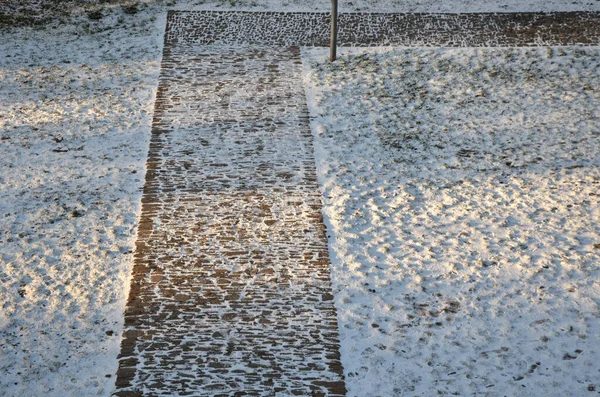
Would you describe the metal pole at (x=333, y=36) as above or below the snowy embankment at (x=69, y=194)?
above

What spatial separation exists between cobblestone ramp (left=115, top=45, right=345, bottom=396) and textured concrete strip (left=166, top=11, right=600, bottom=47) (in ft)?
5.44

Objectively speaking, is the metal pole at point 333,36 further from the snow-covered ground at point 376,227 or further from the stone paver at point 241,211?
the stone paver at point 241,211

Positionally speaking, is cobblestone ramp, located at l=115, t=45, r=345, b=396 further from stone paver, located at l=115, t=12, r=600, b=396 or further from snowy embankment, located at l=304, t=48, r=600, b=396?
snowy embankment, located at l=304, t=48, r=600, b=396

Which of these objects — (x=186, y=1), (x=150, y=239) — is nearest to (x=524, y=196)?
(x=150, y=239)

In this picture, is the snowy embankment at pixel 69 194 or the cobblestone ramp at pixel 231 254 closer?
the cobblestone ramp at pixel 231 254

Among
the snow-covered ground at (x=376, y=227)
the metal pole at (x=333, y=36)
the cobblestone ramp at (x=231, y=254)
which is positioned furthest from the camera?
the metal pole at (x=333, y=36)

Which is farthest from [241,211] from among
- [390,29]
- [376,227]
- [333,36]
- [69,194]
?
[390,29]

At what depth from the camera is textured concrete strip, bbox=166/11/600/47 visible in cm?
1162

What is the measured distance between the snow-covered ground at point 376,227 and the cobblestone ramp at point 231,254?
0.68ft

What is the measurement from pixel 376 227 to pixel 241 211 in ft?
4.93

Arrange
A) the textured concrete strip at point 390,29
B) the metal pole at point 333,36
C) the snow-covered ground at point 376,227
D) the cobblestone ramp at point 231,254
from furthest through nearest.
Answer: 1. the textured concrete strip at point 390,29
2. the metal pole at point 333,36
3. the snow-covered ground at point 376,227
4. the cobblestone ramp at point 231,254

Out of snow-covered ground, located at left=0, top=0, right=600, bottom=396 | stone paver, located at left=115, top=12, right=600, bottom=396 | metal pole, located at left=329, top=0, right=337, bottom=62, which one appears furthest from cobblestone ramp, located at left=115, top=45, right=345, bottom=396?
metal pole, located at left=329, top=0, right=337, bottom=62

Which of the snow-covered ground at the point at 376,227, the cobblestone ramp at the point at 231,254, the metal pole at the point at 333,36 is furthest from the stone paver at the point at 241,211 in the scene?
the metal pole at the point at 333,36

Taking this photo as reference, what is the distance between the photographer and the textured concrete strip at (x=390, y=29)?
11.6 metres
